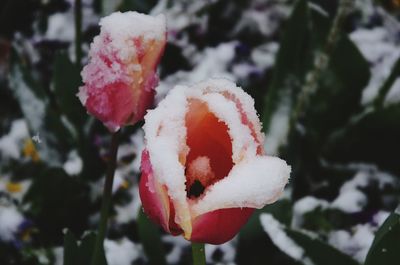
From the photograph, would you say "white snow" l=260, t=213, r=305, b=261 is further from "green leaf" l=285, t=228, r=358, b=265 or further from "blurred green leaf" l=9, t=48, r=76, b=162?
"blurred green leaf" l=9, t=48, r=76, b=162

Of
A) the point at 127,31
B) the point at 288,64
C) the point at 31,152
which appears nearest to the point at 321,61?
the point at 288,64

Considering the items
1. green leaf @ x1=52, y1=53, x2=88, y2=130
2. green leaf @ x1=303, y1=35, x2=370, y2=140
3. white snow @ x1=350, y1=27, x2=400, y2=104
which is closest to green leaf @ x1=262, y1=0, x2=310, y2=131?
green leaf @ x1=303, y1=35, x2=370, y2=140

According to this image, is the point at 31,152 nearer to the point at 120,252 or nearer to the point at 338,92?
the point at 120,252

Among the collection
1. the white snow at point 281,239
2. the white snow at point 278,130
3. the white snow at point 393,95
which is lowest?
the white snow at point 393,95

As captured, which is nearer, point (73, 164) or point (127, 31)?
point (127, 31)

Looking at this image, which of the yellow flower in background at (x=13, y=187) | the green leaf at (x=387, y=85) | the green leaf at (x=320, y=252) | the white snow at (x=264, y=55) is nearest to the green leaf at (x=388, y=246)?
the green leaf at (x=320, y=252)

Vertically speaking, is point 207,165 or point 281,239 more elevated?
point 207,165

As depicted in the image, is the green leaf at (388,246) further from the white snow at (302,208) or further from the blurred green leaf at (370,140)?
the blurred green leaf at (370,140)

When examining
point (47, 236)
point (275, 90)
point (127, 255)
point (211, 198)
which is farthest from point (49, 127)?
point (211, 198)
